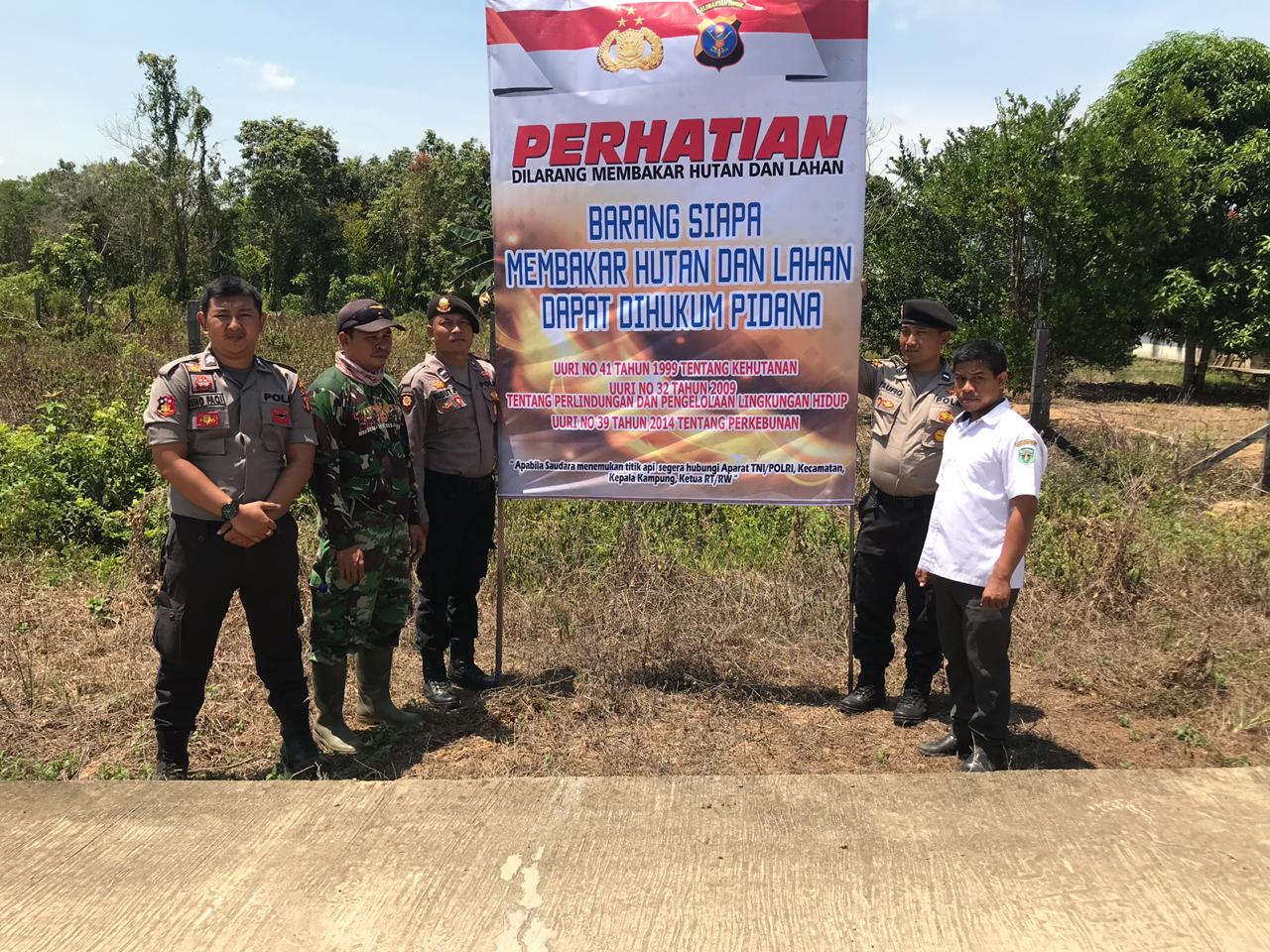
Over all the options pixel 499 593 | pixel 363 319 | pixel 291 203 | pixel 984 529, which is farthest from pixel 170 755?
pixel 291 203

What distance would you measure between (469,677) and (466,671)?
0.10ft

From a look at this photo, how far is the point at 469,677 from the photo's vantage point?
12.4 feet

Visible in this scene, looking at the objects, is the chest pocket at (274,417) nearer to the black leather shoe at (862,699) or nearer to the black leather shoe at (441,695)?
the black leather shoe at (441,695)

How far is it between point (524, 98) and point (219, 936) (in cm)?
291

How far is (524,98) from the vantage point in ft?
11.0

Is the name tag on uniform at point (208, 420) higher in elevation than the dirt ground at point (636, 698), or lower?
higher

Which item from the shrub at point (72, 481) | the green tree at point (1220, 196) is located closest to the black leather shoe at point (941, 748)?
the shrub at point (72, 481)

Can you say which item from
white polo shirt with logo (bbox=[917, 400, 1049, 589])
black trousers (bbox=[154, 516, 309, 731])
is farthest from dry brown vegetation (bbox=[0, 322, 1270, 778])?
white polo shirt with logo (bbox=[917, 400, 1049, 589])

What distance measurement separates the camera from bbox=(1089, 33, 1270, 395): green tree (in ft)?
50.9

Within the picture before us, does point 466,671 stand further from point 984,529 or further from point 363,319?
point 984,529

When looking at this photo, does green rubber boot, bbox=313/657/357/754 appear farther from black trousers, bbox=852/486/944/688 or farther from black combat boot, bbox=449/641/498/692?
black trousers, bbox=852/486/944/688

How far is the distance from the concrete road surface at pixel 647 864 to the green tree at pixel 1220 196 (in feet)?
52.0

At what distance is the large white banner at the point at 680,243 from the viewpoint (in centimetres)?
322

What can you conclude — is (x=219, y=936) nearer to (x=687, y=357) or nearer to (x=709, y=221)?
(x=687, y=357)
